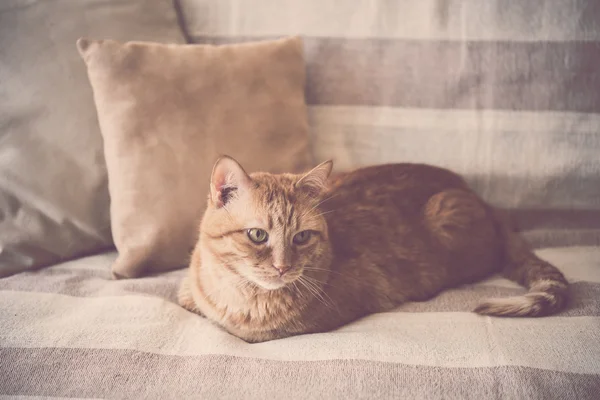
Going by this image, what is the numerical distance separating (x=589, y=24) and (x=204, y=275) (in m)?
1.33

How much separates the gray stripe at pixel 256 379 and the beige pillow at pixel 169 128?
42cm

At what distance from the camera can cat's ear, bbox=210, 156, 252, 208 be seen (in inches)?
42.3

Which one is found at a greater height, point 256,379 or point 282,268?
point 282,268

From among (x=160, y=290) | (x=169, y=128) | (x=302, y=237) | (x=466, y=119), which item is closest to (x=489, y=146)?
(x=466, y=119)

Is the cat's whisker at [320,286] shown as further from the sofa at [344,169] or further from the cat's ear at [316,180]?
the cat's ear at [316,180]

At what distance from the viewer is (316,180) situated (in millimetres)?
1187

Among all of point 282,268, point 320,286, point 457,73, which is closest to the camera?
point 282,268

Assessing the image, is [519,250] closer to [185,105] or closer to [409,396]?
[409,396]

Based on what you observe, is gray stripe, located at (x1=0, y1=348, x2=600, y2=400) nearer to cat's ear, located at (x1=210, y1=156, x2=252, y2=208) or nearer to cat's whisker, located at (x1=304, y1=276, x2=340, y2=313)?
cat's whisker, located at (x1=304, y1=276, x2=340, y2=313)

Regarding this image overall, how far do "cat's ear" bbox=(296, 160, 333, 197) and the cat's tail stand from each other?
0.47 meters

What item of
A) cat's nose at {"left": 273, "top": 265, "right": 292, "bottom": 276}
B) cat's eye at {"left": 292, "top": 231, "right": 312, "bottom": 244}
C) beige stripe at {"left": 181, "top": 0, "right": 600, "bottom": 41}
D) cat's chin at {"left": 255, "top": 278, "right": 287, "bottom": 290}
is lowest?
cat's chin at {"left": 255, "top": 278, "right": 287, "bottom": 290}

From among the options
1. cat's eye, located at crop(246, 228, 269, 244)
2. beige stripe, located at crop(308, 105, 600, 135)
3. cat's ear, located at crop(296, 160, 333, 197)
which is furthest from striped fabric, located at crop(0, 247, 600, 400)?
beige stripe, located at crop(308, 105, 600, 135)

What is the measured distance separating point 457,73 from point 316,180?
2.18 ft

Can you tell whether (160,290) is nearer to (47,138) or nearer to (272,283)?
(272,283)
